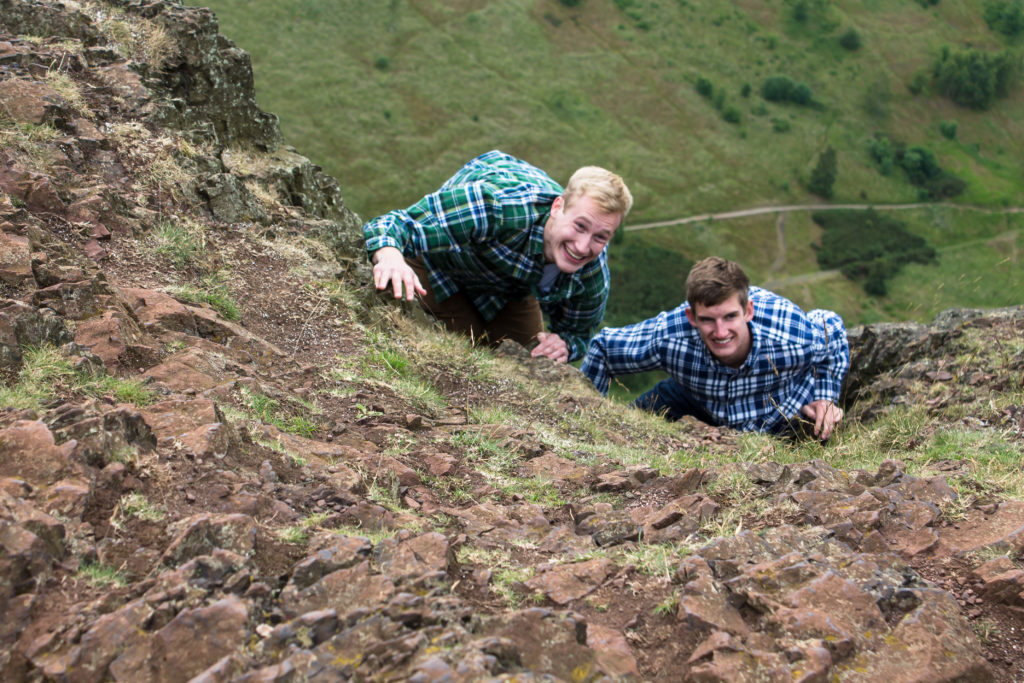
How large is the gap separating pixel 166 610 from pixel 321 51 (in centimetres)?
10525

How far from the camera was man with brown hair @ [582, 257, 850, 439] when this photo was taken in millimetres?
7262

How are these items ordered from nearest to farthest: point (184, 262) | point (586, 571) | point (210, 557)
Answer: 1. point (210, 557)
2. point (586, 571)
3. point (184, 262)

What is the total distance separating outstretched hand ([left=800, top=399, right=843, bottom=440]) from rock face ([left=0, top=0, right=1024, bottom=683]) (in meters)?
0.92

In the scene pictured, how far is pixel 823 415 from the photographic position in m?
7.28

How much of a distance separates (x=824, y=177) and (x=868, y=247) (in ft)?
43.8

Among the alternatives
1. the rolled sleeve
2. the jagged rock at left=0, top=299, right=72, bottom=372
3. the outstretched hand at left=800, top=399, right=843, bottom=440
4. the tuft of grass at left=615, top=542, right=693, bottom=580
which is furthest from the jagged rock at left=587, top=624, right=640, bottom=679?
the rolled sleeve

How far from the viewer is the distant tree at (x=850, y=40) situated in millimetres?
118062

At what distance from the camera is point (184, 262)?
5.90 m

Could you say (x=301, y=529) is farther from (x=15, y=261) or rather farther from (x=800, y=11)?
(x=800, y=11)

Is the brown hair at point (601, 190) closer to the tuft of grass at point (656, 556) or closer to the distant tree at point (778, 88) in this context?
the tuft of grass at point (656, 556)

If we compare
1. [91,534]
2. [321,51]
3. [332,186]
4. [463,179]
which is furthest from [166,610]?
[321,51]

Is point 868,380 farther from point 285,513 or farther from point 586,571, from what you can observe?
point 285,513

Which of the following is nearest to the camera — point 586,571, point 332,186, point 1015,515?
point 586,571

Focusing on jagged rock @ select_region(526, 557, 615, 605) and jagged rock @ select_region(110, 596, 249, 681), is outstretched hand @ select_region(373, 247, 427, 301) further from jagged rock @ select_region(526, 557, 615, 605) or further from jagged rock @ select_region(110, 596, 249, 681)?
jagged rock @ select_region(110, 596, 249, 681)
